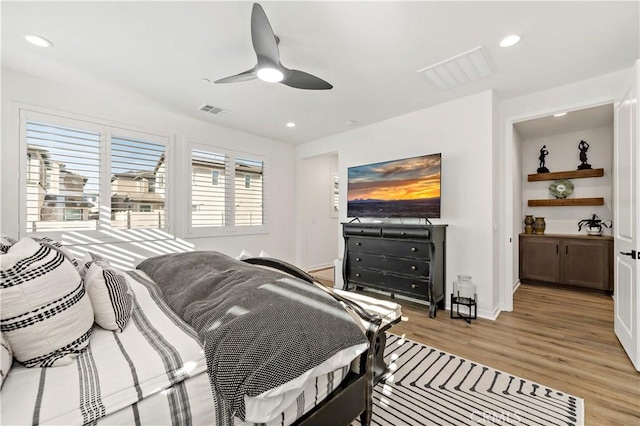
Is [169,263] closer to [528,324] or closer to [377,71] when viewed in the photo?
[377,71]

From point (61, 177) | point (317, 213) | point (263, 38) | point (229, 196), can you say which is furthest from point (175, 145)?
point (317, 213)

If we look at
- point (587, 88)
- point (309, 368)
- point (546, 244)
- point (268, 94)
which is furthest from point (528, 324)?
point (268, 94)

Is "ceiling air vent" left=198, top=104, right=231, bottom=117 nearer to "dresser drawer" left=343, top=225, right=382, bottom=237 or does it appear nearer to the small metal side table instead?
"dresser drawer" left=343, top=225, right=382, bottom=237

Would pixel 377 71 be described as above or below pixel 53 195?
above

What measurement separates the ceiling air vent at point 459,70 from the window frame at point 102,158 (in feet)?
11.5

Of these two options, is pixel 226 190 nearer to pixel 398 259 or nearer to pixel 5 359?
pixel 398 259

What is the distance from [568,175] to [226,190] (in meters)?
5.71

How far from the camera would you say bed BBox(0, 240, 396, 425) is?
30.5 inches

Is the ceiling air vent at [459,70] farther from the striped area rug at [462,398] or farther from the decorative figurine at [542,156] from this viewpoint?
the decorative figurine at [542,156]

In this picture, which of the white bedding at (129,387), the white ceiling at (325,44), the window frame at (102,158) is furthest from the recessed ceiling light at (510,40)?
the window frame at (102,158)

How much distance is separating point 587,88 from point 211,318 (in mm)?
4148

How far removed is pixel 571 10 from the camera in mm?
1900

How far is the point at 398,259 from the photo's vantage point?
139 inches

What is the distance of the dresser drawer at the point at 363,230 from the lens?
3730 mm
